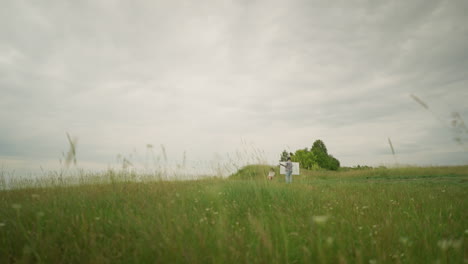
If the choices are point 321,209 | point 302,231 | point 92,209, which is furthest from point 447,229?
point 92,209

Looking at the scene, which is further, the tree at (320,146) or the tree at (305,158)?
the tree at (320,146)

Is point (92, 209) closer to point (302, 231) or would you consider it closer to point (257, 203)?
point (257, 203)

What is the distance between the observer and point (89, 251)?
297cm

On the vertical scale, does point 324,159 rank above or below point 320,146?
below

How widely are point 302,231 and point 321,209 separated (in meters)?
1.72

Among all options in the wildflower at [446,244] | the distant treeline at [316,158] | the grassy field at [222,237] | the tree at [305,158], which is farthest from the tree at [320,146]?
the wildflower at [446,244]

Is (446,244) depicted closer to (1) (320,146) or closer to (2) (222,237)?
(2) (222,237)

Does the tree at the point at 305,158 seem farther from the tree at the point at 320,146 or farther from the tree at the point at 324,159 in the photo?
the tree at the point at 320,146

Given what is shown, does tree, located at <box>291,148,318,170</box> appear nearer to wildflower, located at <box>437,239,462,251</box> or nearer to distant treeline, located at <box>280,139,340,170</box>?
distant treeline, located at <box>280,139,340,170</box>

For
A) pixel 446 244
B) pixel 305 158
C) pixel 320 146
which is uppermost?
pixel 320 146

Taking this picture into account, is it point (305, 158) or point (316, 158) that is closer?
point (305, 158)

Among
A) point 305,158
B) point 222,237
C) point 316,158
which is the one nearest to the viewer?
point 222,237

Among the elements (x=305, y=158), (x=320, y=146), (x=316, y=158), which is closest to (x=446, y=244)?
(x=305, y=158)

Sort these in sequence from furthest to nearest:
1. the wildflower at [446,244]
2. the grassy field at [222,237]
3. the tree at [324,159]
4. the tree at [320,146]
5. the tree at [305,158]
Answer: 1. the tree at [320,146]
2. the tree at [324,159]
3. the tree at [305,158]
4. the grassy field at [222,237]
5. the wildflower at [446,244]
